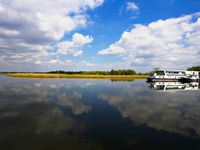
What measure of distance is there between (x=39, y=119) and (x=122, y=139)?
29.8ft

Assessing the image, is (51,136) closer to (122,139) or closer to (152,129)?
(122,139)

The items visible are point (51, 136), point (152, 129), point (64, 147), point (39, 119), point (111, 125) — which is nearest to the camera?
point (64, 147)

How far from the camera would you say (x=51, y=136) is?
350 inches

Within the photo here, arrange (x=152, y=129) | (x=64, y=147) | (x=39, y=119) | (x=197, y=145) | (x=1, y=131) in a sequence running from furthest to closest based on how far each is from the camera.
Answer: (x=39, y=119), (x=152, y=129), (x=1, y=131), (x=197, y=145), (x=64, y=147)

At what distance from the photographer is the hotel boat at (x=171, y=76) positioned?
73625mm

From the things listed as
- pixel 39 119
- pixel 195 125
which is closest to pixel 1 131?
pixel 39 119

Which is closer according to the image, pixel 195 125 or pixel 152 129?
pixel 152 129

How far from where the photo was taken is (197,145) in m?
8.15

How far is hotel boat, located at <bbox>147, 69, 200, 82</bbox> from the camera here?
73.6m

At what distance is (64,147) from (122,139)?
13.9ft

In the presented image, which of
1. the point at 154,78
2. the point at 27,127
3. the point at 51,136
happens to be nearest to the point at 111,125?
the point at 51,136

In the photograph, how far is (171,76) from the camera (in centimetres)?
7525

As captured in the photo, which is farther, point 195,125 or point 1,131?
point 195,125

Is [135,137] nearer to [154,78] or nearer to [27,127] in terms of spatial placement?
[27,127]
